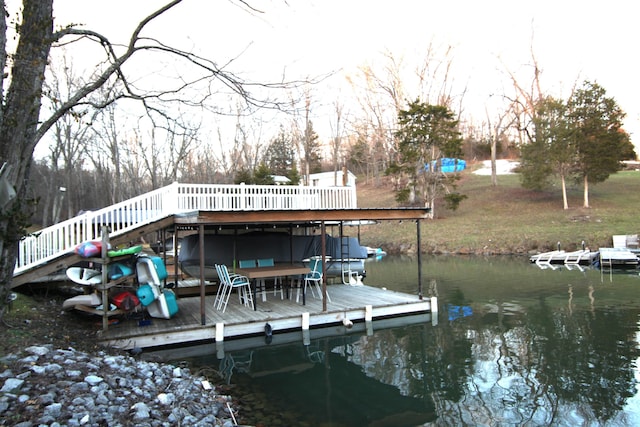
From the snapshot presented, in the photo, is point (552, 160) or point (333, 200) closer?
point (333, 200)

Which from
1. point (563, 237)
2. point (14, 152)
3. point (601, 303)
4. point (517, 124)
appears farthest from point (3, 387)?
point (517, 124)

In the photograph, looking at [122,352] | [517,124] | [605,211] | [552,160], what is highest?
[517,124]

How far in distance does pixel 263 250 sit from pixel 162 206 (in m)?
4.39

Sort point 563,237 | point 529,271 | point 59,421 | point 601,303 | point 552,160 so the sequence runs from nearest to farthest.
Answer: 1. point 59,421
2. point 601,303
3. point 529,271
4. point 563,237
5. point 552,160

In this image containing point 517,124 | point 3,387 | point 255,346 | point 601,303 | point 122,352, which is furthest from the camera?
point 517,124

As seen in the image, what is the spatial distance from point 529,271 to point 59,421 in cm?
2004

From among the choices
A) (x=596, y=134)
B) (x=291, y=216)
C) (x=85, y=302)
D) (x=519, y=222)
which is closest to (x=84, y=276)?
(x=85, y=302)

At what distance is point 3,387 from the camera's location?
4.94 metres

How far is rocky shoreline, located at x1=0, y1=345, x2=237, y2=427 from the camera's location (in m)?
4.73

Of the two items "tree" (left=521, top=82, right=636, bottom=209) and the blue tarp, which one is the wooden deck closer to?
the blue tarp

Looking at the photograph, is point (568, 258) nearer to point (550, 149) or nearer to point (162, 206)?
point (550, 149)

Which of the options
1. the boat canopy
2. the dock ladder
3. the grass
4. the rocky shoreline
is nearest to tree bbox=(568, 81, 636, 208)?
the grass

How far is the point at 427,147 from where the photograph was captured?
3412 centimetres

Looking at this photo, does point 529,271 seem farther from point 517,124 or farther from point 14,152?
point 517,124
